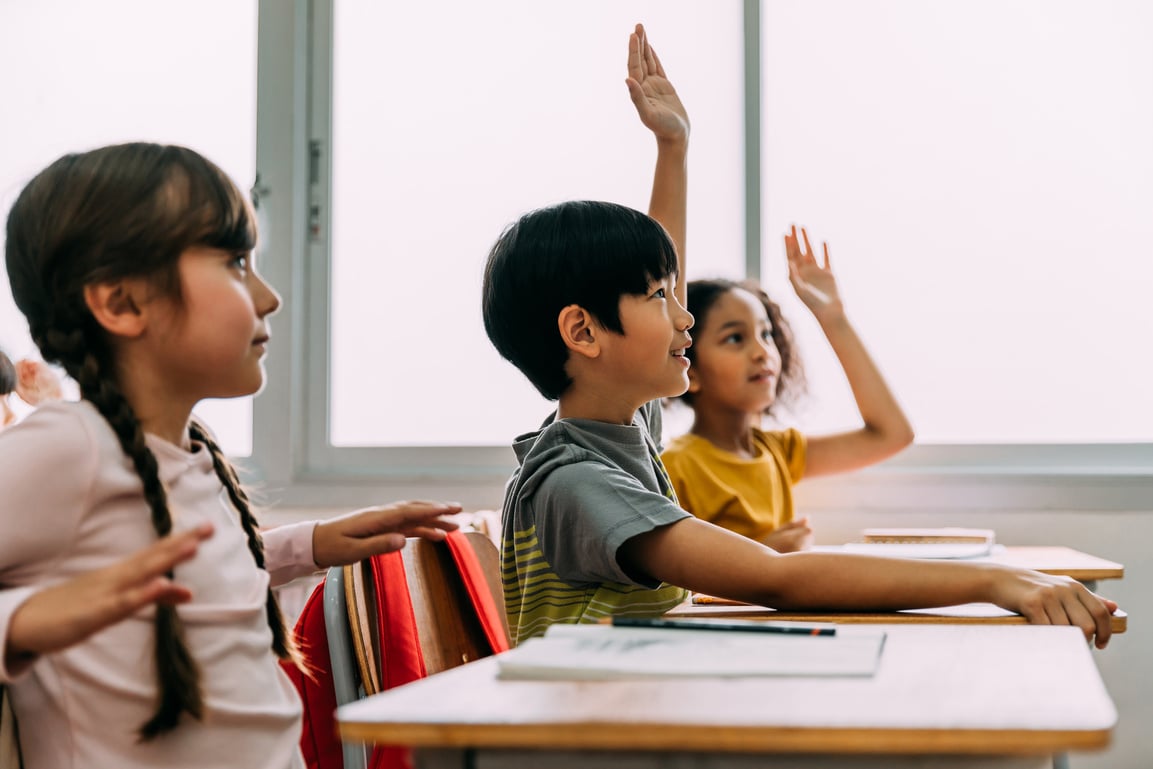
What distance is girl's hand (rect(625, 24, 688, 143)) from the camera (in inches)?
73.3

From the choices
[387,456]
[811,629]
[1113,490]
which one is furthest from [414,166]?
[811,629]

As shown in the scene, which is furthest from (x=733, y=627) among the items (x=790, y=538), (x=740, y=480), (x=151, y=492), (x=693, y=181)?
(x=693, y=181)

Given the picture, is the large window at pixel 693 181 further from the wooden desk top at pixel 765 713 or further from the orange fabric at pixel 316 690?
the wooden desk top at pixel 765 713

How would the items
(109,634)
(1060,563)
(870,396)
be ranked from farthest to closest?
(870,396) → (1060,563) → (109,634)

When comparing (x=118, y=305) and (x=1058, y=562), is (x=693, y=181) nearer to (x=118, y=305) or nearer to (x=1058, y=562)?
(x=1058, y=562)

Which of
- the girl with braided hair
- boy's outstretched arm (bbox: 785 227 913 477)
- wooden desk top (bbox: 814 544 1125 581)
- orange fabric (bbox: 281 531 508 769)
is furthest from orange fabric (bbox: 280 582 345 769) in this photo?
boy's outstretched arm (bbox: 785 227 913 477)

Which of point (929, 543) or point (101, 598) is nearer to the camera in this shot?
point (101, 598)

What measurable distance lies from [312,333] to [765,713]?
225 centimetres

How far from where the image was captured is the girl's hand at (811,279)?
7.91 ft

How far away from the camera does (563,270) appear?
58.1 inches

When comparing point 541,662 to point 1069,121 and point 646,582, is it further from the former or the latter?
point 1069,121

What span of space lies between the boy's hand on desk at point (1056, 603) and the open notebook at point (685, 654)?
0.26 m

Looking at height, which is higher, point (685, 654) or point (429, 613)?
point (685, 654)

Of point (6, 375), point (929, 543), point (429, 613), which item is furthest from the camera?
point (6, 375)
